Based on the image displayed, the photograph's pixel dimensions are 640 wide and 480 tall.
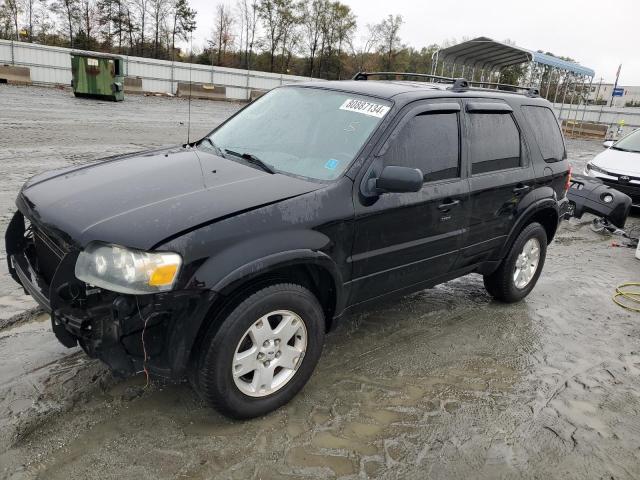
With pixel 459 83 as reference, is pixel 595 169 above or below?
below

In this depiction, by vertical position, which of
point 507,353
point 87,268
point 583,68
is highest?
point 583,68

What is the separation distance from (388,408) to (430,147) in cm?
179

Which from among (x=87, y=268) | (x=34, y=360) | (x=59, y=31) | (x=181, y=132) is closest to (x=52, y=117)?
(x=181, y=132)

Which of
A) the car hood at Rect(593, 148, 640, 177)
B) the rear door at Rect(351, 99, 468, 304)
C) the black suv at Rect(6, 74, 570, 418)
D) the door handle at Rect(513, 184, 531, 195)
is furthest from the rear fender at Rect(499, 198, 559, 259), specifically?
the car hood at Rect(593, 148, 640, 177)

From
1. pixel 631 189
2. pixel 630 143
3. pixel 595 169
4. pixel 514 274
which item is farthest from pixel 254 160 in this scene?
pixel 630 143

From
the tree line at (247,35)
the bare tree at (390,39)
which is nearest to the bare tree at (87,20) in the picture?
the tree line at (247,35)

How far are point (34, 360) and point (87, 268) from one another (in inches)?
51.5

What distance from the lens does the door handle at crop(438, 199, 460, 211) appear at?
12.3ft

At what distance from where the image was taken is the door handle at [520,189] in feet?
14.6

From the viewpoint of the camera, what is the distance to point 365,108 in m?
3.57

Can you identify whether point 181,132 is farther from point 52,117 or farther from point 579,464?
point 579,464

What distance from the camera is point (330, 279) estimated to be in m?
3.21

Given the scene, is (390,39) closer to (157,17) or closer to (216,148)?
(157,17)

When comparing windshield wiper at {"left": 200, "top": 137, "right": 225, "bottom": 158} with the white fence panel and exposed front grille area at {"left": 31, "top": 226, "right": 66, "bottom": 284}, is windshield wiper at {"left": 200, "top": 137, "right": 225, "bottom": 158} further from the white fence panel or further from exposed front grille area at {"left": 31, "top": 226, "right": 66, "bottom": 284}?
the white fence panel
